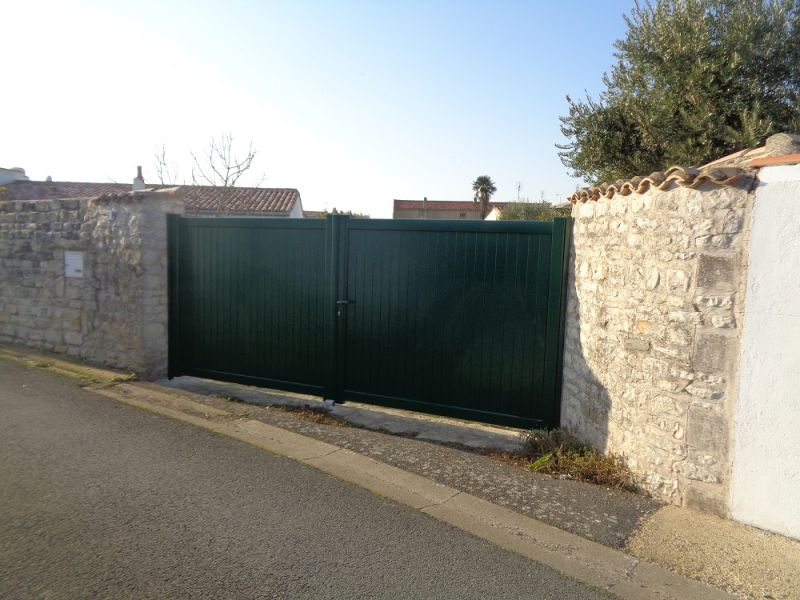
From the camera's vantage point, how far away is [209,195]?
25.3 m

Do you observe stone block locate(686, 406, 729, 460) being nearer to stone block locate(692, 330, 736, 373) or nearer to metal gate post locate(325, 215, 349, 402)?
stone block locate(692, 330, 736, 373)

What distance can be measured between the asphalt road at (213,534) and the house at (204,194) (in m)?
19.2

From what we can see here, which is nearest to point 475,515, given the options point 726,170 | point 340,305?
Result: point 726,170

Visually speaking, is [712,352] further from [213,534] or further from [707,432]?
[213,534]

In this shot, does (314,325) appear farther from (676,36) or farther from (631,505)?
(676,36)

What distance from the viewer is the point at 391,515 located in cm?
388

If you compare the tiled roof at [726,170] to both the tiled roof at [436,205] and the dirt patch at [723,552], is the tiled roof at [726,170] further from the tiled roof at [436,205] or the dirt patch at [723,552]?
the tiled roof at [436,205]

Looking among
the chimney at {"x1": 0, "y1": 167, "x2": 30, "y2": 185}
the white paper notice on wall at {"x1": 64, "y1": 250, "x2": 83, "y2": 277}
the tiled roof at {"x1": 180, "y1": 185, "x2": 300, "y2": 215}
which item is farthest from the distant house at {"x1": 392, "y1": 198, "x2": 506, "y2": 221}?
the white paper notice on wall at {"x1": 64, "y1": 250, "x2": 83, "y2": 277}

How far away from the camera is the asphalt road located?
3018mm

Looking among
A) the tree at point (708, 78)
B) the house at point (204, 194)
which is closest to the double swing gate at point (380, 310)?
the tree at point (708, 78)

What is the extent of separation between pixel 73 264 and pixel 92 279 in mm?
492

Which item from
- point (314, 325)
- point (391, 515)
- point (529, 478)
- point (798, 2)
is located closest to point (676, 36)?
point (798, 2)

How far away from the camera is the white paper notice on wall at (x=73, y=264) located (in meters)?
7.90

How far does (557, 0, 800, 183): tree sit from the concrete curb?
828 centimetres
